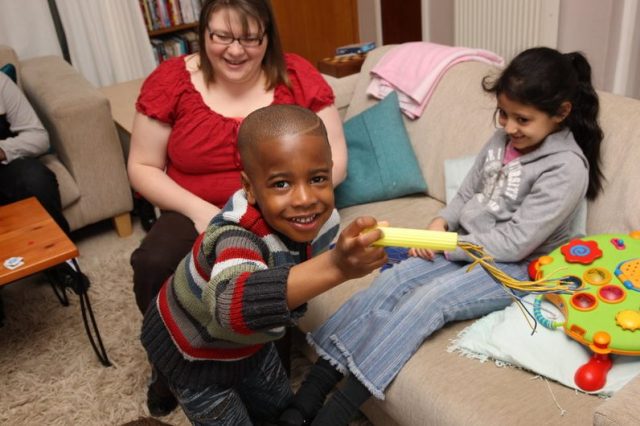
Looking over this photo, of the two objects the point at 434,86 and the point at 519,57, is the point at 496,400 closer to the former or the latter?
the point at 519,57

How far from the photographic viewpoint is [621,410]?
0.96m

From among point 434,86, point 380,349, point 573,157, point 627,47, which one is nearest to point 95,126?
point 434,86

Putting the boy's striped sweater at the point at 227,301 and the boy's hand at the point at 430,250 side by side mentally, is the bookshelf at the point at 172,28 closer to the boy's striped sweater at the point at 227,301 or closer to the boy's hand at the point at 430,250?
the boy's hand at the point at 430,250

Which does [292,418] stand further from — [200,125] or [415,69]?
[415,69]

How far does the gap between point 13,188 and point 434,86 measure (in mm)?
1598

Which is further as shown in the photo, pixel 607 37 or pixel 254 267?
pixel 607 37

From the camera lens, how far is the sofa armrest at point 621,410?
94 centimetres

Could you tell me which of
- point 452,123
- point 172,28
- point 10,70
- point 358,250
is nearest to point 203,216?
point 452,123

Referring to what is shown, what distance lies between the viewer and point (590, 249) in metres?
1.37

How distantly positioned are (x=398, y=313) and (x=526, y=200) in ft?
1.37

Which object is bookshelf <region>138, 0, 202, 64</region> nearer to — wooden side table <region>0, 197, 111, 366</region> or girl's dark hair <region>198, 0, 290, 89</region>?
wooden side table <region>0, 197, 111, 366</region>

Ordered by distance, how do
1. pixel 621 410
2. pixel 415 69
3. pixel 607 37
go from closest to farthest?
pixel 621 410 < pixel 415 69 < pixel 607 37

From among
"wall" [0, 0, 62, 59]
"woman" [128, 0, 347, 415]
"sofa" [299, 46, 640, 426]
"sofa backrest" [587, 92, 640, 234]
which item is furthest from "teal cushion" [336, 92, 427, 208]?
"wall" [0, 0, 62, 59]

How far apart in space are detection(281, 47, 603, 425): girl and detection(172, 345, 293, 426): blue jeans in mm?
52
